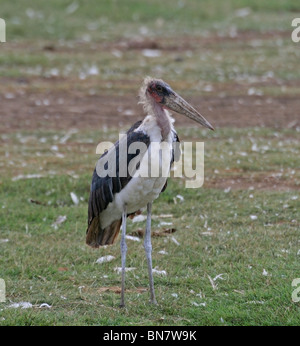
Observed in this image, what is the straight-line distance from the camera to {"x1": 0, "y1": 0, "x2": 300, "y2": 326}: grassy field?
18.8 feet

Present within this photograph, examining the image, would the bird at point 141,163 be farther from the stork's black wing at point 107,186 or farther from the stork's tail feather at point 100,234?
the stork's tail feather at point 100,234

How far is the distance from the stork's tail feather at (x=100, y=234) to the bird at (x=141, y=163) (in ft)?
0.35

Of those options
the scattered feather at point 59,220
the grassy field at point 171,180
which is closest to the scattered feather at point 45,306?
the grassy field at point 171,180

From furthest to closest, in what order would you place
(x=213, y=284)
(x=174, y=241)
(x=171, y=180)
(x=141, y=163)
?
(x=171, y=180)
(x=174, y=241)
(x=213, y=284)
(x=141, y=163)

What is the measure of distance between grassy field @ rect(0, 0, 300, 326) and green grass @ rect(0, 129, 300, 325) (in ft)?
0.06

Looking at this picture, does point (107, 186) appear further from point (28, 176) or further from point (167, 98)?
point (28, 176)

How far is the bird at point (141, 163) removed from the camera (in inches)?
218

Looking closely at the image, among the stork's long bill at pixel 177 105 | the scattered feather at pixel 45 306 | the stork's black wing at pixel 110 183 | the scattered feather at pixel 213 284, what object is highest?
the stork's long bill at pixel 177 105

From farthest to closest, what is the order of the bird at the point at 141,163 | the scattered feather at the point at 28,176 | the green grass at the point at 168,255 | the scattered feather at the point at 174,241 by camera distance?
the scattered feather at the point at 28,176, the scattered feather at the point at 174,241, the bird at the point at 141,163, the green grass at the point at 168,255

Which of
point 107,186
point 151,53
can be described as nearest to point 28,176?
point 107,186

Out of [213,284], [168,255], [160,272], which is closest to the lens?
[213,284]

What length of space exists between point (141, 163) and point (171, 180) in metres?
3.27

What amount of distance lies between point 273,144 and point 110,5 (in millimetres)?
10867

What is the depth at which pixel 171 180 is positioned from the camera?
877 cm
